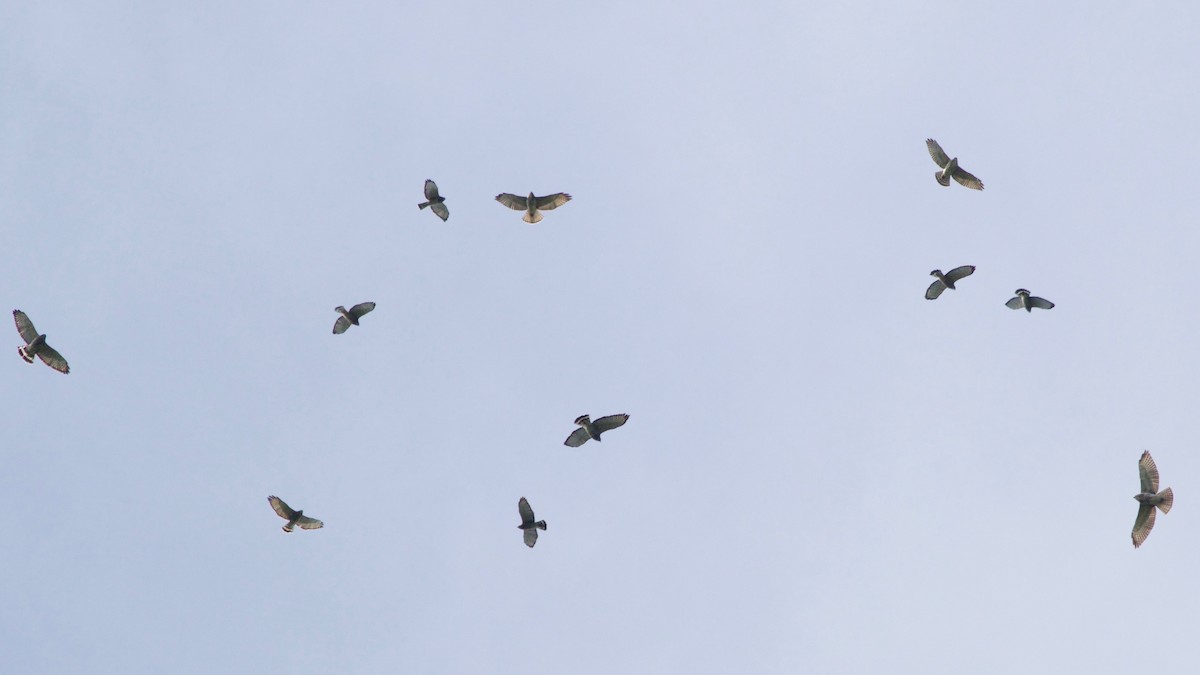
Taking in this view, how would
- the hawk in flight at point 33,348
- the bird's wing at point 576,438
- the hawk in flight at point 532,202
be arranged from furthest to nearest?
the hawk in flight at point 532,202, the hawk in flight at point 33,348, the bird's wing at point 576,438

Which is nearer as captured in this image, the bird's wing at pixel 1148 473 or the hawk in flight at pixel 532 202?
the bird's wing at pixel 1148 473

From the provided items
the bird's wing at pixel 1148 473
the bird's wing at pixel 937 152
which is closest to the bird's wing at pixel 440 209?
the bird's wing at pixel 937 152

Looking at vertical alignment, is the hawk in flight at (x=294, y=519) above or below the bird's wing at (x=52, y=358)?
below

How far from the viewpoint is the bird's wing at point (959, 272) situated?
48156 mm

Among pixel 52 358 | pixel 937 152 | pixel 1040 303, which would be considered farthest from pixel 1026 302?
pixel 52 358

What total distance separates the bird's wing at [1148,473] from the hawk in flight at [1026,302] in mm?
6049

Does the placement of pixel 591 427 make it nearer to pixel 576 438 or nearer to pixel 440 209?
pixel 576 438

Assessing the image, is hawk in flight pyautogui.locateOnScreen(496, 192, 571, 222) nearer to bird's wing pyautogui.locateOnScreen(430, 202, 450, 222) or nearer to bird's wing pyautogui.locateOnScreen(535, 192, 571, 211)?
bird's wing pyautogui.locateOnScreen(535, 192, 571, 211)

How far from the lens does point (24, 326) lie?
45844 millimetres

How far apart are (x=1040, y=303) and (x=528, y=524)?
1912 centimetres

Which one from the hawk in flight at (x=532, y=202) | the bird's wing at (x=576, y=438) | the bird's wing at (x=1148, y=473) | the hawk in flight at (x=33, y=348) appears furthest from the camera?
the hawk in flight at (x=532, y=202)

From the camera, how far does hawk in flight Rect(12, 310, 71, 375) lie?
4581 cm

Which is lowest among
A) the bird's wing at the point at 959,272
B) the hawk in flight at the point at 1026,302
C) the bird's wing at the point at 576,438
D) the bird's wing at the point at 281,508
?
the bird's wing at the point at 576,438

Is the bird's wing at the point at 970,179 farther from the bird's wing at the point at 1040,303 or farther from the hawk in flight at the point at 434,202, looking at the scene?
the hawk in flight at the point at 434,202
